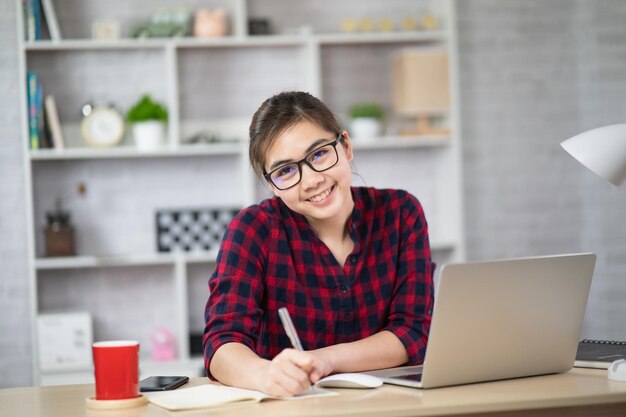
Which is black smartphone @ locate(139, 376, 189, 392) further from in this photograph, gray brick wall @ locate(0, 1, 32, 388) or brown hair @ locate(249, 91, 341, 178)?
gray brick wall @ locate(0, 1, 32, 388)

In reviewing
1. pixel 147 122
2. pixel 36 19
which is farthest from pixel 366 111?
pixel 36 19

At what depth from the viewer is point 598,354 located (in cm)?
186

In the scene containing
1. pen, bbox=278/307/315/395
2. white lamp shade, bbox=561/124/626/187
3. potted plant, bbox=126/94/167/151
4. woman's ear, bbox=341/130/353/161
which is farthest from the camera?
potted plant, bbox=126/94/167/151

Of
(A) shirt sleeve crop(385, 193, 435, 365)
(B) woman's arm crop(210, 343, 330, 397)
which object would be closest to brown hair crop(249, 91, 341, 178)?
(A) shirt sleeve crop(385, 193, 435, 365)

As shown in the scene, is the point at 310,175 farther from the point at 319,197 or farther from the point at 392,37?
the point at 392,37

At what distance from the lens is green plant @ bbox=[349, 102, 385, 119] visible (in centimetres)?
407

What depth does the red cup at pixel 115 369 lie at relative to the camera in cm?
149

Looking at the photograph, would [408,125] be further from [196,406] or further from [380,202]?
[196,406]

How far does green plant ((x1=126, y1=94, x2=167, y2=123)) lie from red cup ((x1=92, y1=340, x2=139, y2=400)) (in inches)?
98.9

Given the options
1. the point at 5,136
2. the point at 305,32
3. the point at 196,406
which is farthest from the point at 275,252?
the point at 5,136

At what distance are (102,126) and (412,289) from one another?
2.34 metres

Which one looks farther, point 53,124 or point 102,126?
point 102,126

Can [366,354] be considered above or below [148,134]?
below

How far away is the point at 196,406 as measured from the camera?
4.83 feet
